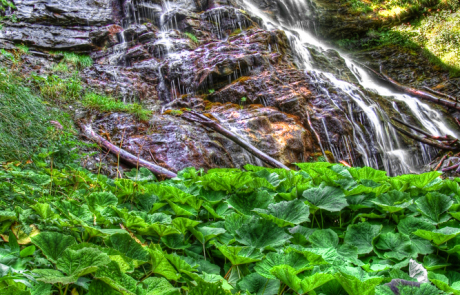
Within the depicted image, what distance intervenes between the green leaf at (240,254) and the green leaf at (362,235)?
16.5 inches

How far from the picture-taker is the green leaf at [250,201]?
1.26 metres

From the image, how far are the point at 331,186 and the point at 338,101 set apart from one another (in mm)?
5972

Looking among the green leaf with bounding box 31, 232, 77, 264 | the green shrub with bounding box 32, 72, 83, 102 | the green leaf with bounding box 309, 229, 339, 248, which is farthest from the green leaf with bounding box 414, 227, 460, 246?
the green shrub with bounding box 32, 72, 83, 102

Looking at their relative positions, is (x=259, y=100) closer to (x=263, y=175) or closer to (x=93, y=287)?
(x=263, y=175)

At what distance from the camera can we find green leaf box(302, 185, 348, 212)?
47.0 inches

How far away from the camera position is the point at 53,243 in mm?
797

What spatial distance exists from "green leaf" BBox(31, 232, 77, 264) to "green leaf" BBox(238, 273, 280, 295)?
497mm

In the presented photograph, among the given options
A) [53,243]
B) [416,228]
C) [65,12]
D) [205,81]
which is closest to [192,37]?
[205,81]

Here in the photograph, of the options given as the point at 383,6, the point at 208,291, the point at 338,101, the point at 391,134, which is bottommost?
the point at 391,134

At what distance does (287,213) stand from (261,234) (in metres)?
0.17

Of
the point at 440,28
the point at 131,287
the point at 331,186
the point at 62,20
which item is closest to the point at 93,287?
the point at 131,287

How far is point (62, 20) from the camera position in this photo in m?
9.66

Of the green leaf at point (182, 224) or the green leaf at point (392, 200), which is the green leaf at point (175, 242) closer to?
the green leaf at point (182, 224)

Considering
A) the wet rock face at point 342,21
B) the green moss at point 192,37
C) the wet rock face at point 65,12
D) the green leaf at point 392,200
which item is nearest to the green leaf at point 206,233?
the green leaf at point 392,200
